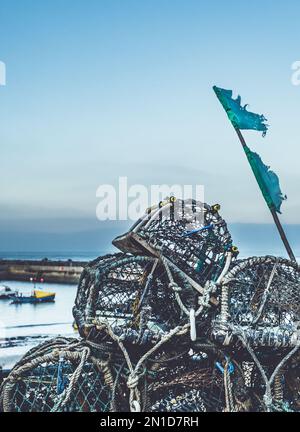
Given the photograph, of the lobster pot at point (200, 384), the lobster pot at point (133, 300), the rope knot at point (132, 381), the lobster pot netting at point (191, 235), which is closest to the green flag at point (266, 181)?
the lobster pot netting at point (191, 235)

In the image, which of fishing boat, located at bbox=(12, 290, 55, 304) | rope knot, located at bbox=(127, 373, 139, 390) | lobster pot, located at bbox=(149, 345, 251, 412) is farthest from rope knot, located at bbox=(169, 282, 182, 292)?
fishing boat, located at bbox=(12, 290, 55, 304)

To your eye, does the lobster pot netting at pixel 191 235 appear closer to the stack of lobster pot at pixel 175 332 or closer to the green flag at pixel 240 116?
the stack of lobster pot at pixel 175 332

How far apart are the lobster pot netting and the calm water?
97.4 inches

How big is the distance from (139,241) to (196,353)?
2.13 feet

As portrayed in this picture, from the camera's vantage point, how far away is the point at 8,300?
36.8 ft

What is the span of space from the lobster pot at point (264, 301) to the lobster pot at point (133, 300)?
0.19 m

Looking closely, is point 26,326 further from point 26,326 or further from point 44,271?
point 44,271

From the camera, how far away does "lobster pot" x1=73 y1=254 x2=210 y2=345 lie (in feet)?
7.84

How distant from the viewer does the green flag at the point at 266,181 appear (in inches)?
122

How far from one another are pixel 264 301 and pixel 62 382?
1.05 meters

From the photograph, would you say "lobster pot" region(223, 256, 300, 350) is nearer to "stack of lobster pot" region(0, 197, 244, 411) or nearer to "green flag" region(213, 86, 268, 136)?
"stack of lobster pot" region(0, 197, 244, 411)
